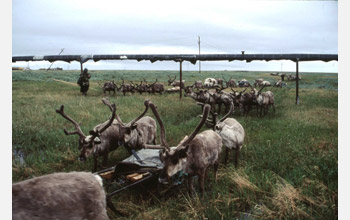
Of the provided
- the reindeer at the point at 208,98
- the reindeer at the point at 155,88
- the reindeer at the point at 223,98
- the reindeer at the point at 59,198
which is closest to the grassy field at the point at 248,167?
the reindeer at the point at 59,198

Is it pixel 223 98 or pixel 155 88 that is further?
pixel 155 88

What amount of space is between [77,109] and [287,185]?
11319mm

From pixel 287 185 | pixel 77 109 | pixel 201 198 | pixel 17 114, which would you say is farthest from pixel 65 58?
pixel 287 185

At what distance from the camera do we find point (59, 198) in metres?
2.85

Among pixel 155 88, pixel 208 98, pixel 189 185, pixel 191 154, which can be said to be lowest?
pixel 189 185

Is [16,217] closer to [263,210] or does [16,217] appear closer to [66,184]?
[66,184]

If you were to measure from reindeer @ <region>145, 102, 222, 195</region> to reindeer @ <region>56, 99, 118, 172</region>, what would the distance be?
1.85 meters

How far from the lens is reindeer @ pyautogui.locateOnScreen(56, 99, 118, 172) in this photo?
5.85 m

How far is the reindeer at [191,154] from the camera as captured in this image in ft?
14.4

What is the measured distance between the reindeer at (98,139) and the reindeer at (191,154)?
1.85 metres

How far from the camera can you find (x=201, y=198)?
487 cm

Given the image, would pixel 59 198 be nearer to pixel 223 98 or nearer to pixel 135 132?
pixel 135 132

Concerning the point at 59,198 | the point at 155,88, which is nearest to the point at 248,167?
the point at 59,198

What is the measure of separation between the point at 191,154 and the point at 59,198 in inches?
109
